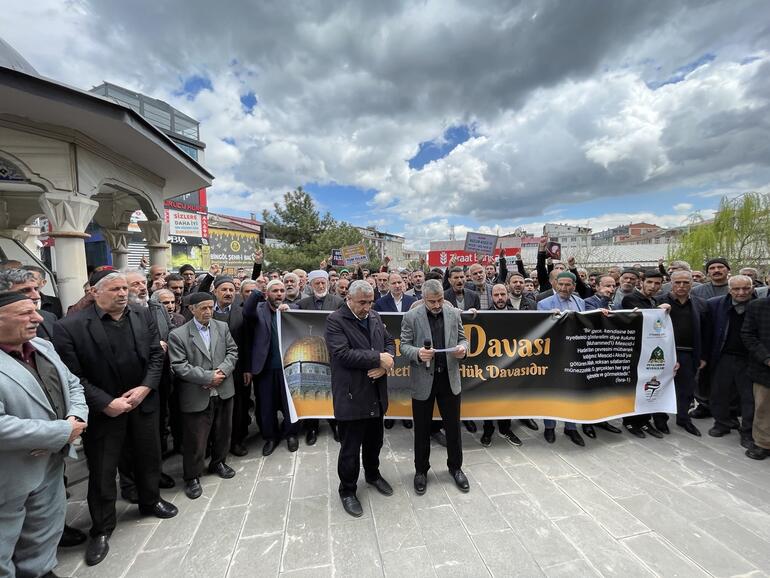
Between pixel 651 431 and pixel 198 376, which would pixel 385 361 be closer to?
pixel 198 376

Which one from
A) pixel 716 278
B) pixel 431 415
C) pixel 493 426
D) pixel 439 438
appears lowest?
pixel 439 438

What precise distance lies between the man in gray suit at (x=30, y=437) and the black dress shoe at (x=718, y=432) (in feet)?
20.2

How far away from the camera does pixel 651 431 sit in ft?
13.1

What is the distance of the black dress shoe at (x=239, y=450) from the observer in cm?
373

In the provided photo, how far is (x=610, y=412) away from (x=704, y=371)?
1746 millimetres

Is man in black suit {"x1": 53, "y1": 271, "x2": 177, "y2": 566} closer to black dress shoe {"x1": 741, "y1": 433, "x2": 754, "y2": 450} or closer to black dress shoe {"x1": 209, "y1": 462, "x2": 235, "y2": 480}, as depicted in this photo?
black dress shoe {"x1": 209, "y1": 462, "x2": 235, "y2": 480}

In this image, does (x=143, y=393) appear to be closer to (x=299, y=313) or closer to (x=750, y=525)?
(x=299, y=313)

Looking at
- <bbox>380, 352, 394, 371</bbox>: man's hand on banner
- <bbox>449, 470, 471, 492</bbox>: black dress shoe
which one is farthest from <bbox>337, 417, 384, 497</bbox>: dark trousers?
<bbox>449, 470, 471, 492</bbox>: black dress shoe

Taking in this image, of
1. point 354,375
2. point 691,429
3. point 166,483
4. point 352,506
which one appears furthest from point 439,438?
point 691,429

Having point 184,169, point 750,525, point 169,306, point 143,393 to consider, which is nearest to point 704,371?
point 750,525

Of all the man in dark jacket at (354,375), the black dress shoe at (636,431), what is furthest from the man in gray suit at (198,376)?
the black dress shoe at (636,431)

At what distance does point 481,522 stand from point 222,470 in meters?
2.48

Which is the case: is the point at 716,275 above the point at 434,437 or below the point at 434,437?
above

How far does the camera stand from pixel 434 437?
13.2 ft
